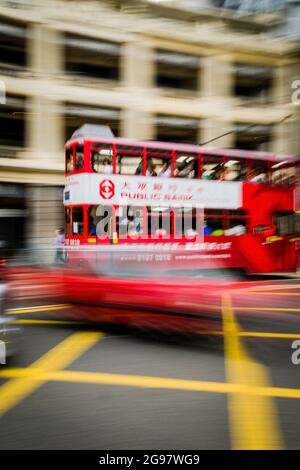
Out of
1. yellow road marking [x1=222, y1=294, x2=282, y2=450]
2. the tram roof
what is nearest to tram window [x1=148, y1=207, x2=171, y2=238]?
the tram roof

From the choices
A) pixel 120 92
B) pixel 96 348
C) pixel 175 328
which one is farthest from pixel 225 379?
pixel 120 92

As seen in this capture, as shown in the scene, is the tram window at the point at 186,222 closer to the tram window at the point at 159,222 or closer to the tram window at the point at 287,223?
Result: the tram window at the point at 159,222

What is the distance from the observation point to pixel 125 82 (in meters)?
18.2

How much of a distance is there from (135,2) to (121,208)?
12940 millimetres

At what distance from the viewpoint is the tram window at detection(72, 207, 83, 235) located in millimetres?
9398

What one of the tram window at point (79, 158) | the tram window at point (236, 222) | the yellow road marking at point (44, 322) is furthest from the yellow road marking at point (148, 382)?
the tram window at point (236, 222)

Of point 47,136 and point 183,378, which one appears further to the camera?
point 47,136

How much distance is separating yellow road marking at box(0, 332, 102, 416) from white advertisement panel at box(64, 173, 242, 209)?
473 centimetres

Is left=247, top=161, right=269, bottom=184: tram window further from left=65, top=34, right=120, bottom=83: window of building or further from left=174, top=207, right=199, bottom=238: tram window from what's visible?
left=65, top=34, right=120, bottom=83: window of building

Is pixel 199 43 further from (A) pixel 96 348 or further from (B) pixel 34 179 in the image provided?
(A) pixel 96 348

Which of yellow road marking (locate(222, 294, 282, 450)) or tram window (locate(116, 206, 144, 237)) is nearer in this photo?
yellow road marking (locate(222, 294, 282, 450))

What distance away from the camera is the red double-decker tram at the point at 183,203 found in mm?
9438

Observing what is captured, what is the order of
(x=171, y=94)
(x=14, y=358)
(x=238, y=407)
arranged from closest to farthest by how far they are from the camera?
(x=238, y=407) → (x=14, y=358) → (x=171, y=94)

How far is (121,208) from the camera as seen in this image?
9.61 m
